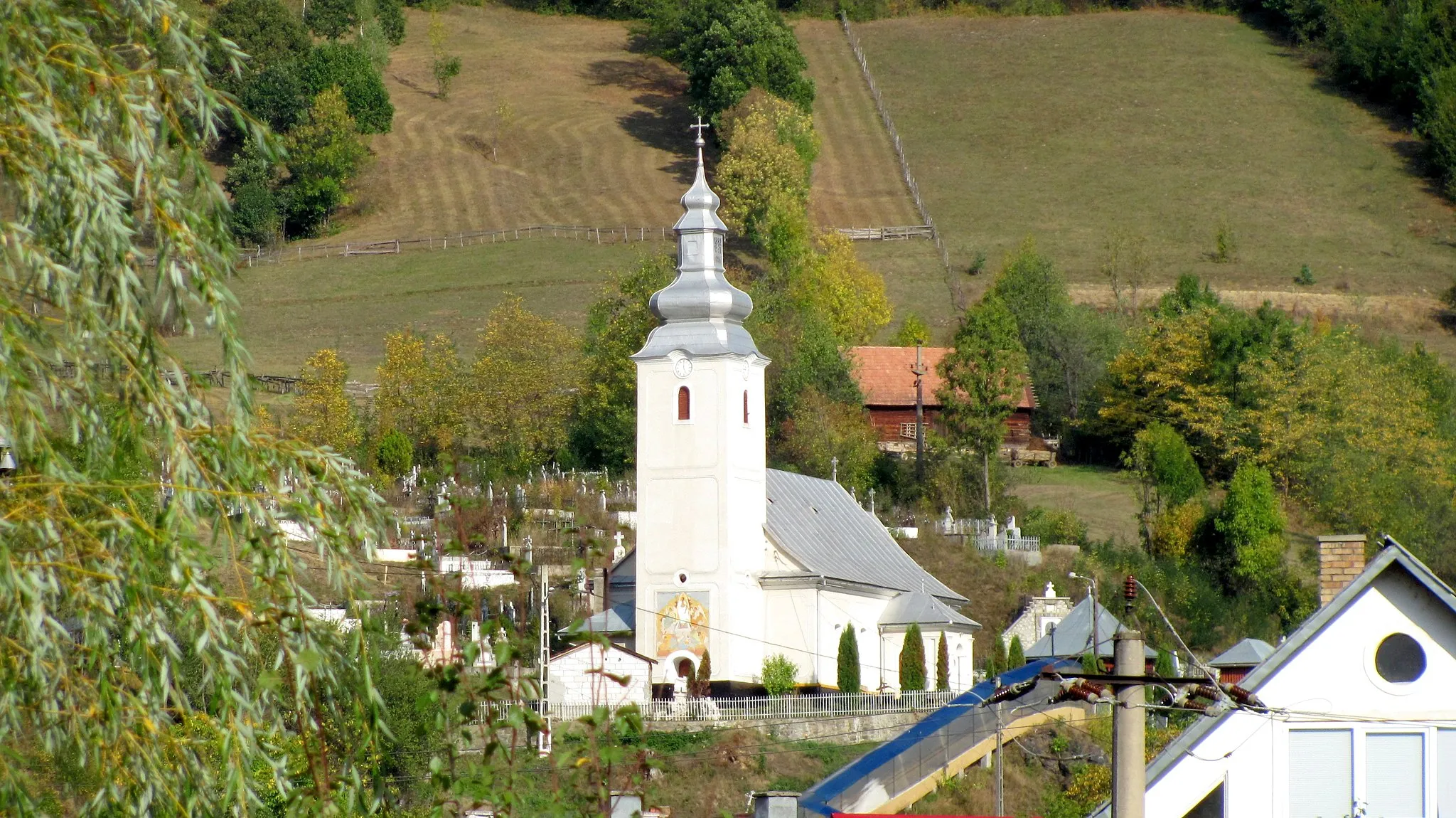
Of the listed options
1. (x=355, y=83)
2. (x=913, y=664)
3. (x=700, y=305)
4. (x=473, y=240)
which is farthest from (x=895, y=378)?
(x=355, y=83)

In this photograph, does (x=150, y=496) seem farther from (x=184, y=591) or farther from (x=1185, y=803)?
(x=1185, y=803)

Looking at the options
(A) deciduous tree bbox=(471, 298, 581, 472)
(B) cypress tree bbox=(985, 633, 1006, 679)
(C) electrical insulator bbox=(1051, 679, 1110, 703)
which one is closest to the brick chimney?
(C) electrical insulator bbox=(1051, 679, 1110, 703)

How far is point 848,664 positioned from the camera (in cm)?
4219

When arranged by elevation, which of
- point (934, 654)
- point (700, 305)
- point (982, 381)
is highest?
point (700, 305)

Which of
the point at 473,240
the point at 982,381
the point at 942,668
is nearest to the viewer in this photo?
the point at 942,668

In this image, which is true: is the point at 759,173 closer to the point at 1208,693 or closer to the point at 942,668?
the point at 942,668

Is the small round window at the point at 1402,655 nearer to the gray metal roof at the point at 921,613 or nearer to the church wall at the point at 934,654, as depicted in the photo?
the church wall at the point at 934,654

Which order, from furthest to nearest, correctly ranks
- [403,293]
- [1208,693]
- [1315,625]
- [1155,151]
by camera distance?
[1155,151] → [403,293] → [1315,625] → [1208,693]

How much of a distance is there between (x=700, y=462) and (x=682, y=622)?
3626 mm

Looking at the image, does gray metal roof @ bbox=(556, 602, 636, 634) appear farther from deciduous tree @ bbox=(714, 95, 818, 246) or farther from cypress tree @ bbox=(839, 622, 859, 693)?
deciduous tree @ bbox=(714, 95, 818, 246)

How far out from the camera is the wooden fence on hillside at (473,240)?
277ft

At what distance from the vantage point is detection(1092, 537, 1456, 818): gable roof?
53.0ft

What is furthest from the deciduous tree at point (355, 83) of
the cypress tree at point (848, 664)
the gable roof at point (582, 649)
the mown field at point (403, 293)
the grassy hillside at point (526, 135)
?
the cypress tree at point (848, 664)

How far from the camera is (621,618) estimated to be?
146 feet
